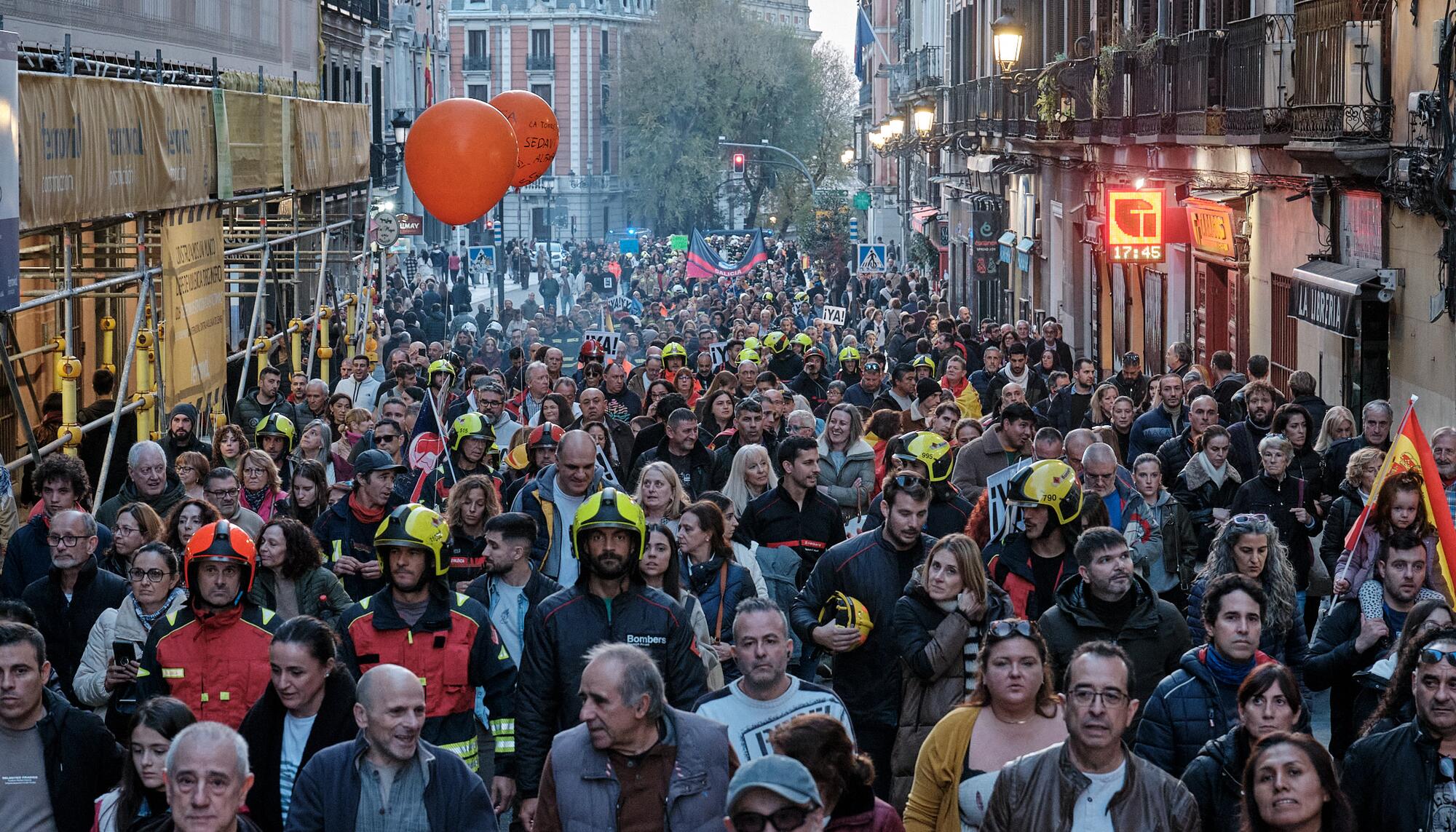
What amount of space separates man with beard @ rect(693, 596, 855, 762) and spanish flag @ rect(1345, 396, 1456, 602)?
120 inches

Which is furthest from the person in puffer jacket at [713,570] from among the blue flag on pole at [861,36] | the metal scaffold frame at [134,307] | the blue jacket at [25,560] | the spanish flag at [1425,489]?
the blue flag on pole at [861,36]

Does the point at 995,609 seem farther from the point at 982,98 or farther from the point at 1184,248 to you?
the point at 982,98

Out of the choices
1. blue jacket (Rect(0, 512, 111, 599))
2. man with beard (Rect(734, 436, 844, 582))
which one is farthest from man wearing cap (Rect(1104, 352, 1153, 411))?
blue jacket (Rect(0, 512, 111, 599))

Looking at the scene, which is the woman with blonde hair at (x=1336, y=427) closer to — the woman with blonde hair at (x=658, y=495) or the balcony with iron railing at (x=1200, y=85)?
the woman with blonde hair at (x=658, y=495)

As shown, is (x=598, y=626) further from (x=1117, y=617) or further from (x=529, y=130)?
(x=529, y=130)

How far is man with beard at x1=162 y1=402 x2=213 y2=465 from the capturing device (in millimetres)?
12750

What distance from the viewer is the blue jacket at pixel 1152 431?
13.3 metres

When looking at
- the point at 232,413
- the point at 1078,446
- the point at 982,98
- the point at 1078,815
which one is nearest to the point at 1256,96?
the point at 1078,446

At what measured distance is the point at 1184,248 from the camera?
2448 centimetres

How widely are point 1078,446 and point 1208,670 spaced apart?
15.4 feet

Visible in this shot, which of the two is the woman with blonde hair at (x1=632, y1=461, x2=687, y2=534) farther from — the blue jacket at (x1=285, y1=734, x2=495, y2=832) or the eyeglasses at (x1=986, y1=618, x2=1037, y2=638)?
the blue jacket at (x1=285, y1=734, x2=495, y2=832)

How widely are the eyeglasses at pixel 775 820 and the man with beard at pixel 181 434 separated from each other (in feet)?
29.7

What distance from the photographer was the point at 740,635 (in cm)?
606

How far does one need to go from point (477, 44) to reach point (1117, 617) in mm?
101547
